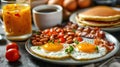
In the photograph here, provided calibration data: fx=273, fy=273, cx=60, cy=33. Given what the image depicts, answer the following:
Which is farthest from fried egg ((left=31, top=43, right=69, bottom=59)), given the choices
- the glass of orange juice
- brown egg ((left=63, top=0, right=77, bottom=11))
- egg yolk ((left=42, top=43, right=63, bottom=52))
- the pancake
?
brown egg ((left=63, top=0, right=77, bottom=11))

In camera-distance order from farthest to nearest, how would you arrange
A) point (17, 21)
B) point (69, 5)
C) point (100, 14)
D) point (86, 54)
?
point (69, 5)
point (100, 14)
point (17, 21)
point (86, 54)

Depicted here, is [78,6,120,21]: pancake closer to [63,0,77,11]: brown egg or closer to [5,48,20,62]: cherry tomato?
[63,0,77,11]: brown egg

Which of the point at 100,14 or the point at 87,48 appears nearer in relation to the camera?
the point at 87,48

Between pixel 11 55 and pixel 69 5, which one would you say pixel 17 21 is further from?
pixel 69 5

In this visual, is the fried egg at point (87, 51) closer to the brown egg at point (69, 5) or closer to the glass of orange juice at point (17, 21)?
the glass of orange juice at point (17, 21)

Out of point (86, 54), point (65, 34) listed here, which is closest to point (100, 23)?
point (65, 34)

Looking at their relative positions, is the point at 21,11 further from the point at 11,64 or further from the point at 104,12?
the point at 104,12

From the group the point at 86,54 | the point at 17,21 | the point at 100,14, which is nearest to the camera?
the point at 86,54
